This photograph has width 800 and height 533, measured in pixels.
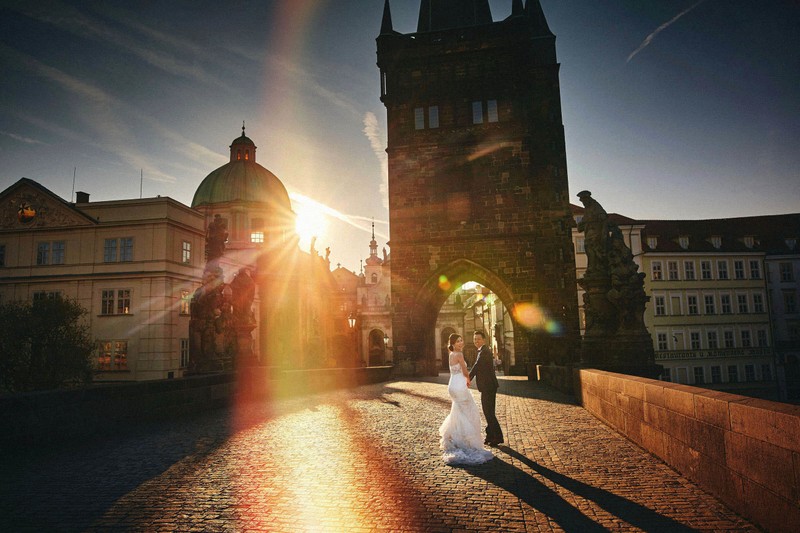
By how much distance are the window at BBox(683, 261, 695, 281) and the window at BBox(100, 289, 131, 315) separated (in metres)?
41.0

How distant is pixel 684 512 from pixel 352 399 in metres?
11.3

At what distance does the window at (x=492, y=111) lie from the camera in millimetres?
26578

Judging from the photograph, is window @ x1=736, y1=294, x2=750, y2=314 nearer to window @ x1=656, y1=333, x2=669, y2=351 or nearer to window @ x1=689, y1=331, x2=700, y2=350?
window @ x1=689, y1=331, x2=700, y2=350

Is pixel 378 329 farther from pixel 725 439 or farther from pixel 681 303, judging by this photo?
pixel 725 439

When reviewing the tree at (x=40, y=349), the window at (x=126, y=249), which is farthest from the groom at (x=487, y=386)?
the window at (x=126, y=249)

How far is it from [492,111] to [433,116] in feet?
9.75

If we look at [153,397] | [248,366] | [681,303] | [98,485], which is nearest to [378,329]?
[681,303]

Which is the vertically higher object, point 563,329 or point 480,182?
point 480,182

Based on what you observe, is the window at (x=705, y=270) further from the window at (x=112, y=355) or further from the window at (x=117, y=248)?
the window at (x=112, y=355)

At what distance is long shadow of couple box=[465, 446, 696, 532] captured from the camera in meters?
4.21

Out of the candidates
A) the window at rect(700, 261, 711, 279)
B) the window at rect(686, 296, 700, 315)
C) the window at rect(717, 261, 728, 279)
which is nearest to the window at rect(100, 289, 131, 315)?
the window at rect(686, 296, 700, 315)

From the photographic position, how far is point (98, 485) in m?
5.48

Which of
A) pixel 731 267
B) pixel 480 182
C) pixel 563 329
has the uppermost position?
pixel 480 182

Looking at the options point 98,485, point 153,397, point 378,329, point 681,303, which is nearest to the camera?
point 98,485
